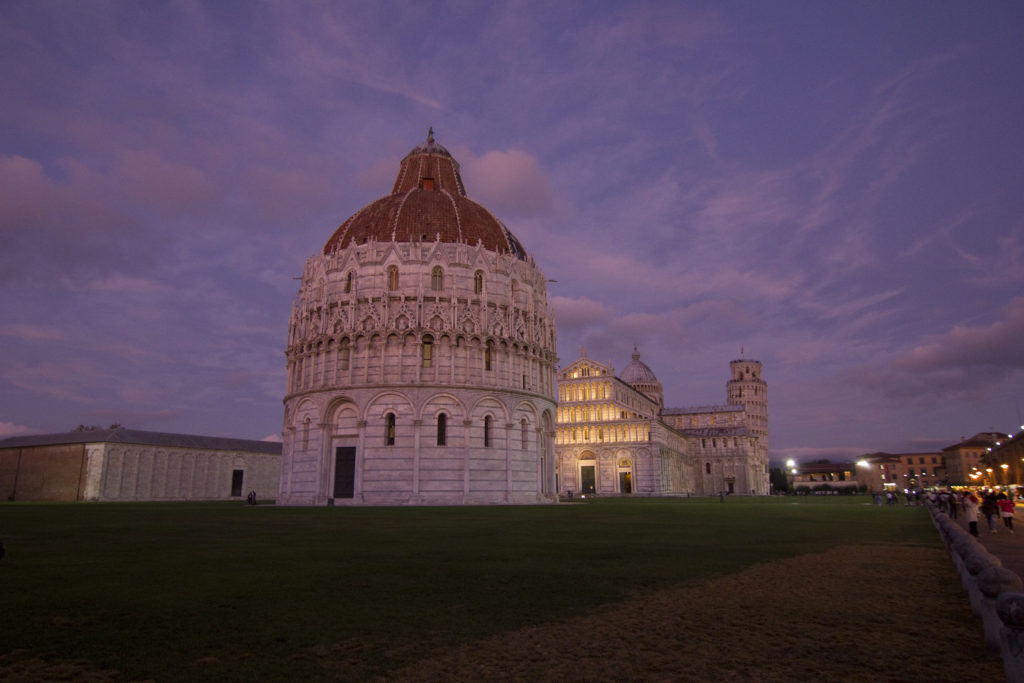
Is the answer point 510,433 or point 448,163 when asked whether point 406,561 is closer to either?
point 510,433

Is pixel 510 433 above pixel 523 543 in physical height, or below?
above

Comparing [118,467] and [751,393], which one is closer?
[118,467]

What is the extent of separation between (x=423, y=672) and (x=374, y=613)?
2667mm

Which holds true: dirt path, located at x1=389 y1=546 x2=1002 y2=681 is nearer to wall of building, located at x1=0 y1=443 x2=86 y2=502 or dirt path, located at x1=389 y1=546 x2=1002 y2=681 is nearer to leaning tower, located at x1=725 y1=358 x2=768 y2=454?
wall of building, located at x1=0 y1=443 x2=86 y2=502

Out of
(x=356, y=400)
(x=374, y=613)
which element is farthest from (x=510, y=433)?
(x=374, y=613)

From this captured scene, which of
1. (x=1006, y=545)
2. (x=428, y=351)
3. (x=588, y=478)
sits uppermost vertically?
(x=428, y=351)

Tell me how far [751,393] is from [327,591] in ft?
532

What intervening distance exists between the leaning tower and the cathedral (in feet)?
374

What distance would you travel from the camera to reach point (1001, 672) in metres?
6.36

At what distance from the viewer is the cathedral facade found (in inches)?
4075

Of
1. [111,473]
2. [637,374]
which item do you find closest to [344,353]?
[111,473]

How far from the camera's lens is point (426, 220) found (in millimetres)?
55250

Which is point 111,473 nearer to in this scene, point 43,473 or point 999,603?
point 43,473

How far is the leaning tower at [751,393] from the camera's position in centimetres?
15875
